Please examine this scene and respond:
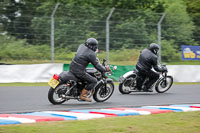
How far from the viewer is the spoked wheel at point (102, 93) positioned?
32.4 ft

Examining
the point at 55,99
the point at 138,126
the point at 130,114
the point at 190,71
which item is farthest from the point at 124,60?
the point at 138,126

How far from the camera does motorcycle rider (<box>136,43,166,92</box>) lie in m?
12.5

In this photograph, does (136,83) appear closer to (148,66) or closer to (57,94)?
(148,66)

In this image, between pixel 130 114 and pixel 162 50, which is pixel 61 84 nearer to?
pixel 130 114

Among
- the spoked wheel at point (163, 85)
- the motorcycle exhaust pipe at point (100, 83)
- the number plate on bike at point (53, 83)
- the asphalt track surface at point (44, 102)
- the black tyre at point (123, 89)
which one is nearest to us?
the asphalt track surface at point (44, 102)

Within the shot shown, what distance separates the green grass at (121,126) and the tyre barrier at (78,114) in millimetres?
361

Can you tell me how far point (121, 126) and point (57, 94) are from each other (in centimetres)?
333

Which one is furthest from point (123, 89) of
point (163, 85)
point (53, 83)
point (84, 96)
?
point (53, 83)

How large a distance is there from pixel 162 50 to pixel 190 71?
5.71 feet

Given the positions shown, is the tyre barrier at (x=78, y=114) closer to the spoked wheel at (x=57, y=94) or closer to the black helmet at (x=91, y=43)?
the spoked wheel at (x=57, y=94)

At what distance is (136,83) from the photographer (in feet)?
41.0

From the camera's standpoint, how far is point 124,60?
61.8 feet

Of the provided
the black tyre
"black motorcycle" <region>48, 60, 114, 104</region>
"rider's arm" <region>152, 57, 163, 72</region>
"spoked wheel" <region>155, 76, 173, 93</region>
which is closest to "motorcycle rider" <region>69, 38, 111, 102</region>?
"black motorcycle" <region>48, 60, 114, 104</region>

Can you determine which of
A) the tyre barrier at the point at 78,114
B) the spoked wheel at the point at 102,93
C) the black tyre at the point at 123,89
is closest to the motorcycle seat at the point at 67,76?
the spoked wheel at the point at 102,93
